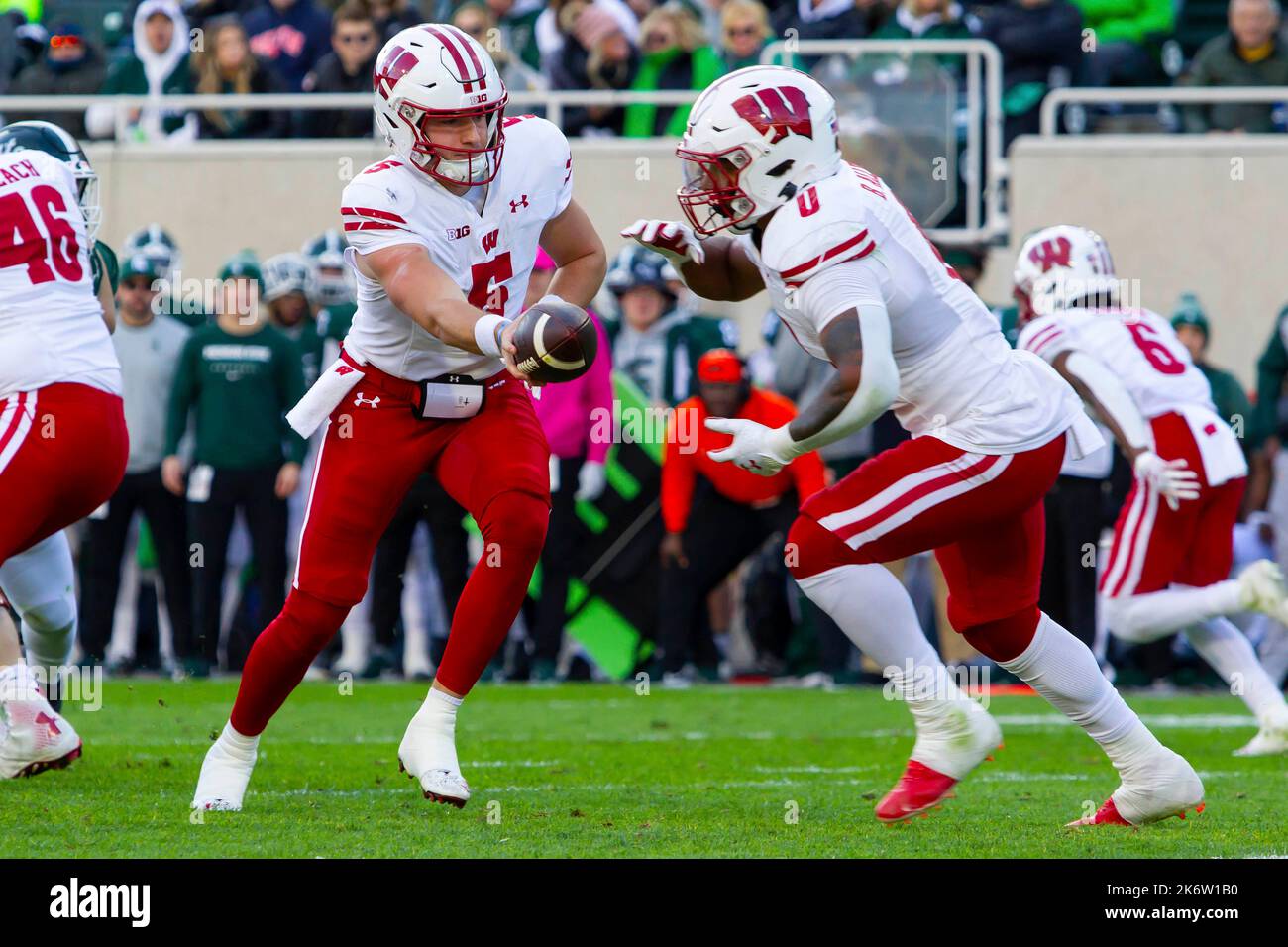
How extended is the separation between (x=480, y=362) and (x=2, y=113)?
8.67 meters

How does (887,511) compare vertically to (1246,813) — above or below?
above

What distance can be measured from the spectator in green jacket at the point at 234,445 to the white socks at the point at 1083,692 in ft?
18.5

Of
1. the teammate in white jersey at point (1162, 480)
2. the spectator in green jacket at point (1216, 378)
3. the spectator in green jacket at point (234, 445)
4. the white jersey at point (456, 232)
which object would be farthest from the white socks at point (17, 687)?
the spectator in green jacket at point (1216, 378)

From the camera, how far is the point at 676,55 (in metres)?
11.4

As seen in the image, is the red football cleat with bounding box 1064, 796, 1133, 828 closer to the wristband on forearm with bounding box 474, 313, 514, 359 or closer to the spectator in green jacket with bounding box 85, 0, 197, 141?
the wristband on forearm with bounding box 474, 313, 514, 359

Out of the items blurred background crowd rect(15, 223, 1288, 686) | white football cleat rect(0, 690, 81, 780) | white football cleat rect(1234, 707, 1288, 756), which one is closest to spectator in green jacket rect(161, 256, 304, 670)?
blurred background crowd rect(15, 223, 1288, 686)

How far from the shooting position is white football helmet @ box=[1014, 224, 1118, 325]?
733cm

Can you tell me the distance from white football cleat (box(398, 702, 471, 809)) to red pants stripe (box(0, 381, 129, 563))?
111 centimetres

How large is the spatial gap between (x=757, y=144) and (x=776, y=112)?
0.09 meters

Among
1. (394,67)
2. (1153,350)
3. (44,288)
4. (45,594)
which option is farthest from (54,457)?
(1153,350)

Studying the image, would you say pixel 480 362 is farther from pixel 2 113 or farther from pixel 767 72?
pixel 2 113

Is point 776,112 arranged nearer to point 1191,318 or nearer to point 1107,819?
point 1107,819
